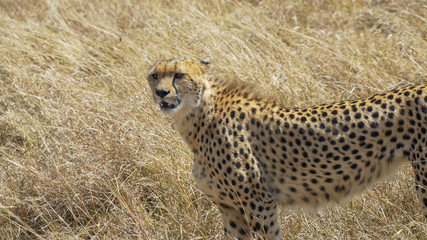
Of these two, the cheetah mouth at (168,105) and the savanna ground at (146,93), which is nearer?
the cheetah mouth at (168,105)

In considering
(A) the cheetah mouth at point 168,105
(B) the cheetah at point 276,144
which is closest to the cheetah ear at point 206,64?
(B) the cheetah at point 276,144

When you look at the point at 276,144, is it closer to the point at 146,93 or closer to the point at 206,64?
the point at 206,64

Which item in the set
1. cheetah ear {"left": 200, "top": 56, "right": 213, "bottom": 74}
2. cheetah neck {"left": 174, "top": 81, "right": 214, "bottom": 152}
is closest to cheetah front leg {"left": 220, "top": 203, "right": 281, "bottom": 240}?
cheetah neck {"left": 174, "top": 81, "right": 214, "bottom": 152}

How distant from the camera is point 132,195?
364 cm

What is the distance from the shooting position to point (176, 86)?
3.39 meters

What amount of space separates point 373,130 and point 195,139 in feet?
2.85

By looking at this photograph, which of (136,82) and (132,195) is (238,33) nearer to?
(136,82)

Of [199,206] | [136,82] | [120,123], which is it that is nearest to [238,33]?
[136,82]

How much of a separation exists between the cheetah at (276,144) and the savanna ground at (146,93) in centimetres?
23

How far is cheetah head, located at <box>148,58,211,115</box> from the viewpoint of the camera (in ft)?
11.0

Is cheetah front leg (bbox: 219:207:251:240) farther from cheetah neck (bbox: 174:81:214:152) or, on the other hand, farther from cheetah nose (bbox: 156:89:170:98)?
cheetah nose (bbox: 156:89:170:98)

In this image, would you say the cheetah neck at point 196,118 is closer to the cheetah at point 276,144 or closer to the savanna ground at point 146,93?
the cheetah at point 276,144

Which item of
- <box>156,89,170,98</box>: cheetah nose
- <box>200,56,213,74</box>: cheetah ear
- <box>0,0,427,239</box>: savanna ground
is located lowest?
<box>0,0,427,239</box>: savanna ground

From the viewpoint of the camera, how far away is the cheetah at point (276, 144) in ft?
10.3
